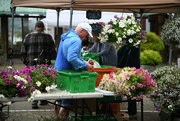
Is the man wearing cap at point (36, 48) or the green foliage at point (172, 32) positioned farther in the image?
the man wearing cap at point (36, 48)

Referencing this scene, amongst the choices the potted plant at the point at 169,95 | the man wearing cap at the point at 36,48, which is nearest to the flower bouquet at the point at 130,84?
the potted plant at the point at 169,95

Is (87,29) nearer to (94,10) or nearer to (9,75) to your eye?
(9,75)

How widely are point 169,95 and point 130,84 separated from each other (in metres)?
1.76

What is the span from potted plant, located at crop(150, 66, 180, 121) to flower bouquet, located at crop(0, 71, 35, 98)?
2.95 metres

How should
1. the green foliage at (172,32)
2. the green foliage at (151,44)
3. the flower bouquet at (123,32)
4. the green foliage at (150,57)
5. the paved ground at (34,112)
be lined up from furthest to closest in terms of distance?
1. the green foliage at (151,44)
2. the green foliage at (150,57)
3. the paved ground at (34,112)
4. the green foliage at (172,32)
5. the flower bouquet at (123,32)

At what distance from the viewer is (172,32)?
7520 millimetres

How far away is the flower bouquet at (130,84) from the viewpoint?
5.27 metres

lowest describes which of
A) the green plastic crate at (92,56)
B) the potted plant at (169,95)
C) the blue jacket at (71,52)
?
the potted plant at (169,95)

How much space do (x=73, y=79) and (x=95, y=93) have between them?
361mm

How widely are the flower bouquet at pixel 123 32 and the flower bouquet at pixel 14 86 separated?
2558mm

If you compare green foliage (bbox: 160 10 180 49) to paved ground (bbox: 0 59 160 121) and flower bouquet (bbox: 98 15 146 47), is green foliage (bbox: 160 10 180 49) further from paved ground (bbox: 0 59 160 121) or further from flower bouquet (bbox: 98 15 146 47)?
paved ground (bbox: 0 59 160 121)

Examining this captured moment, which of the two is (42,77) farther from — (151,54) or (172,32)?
(151,54)

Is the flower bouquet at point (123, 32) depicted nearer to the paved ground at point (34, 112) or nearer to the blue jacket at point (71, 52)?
the blue jacket at point (71, 52)

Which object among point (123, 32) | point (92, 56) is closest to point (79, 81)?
point (123, 32)
